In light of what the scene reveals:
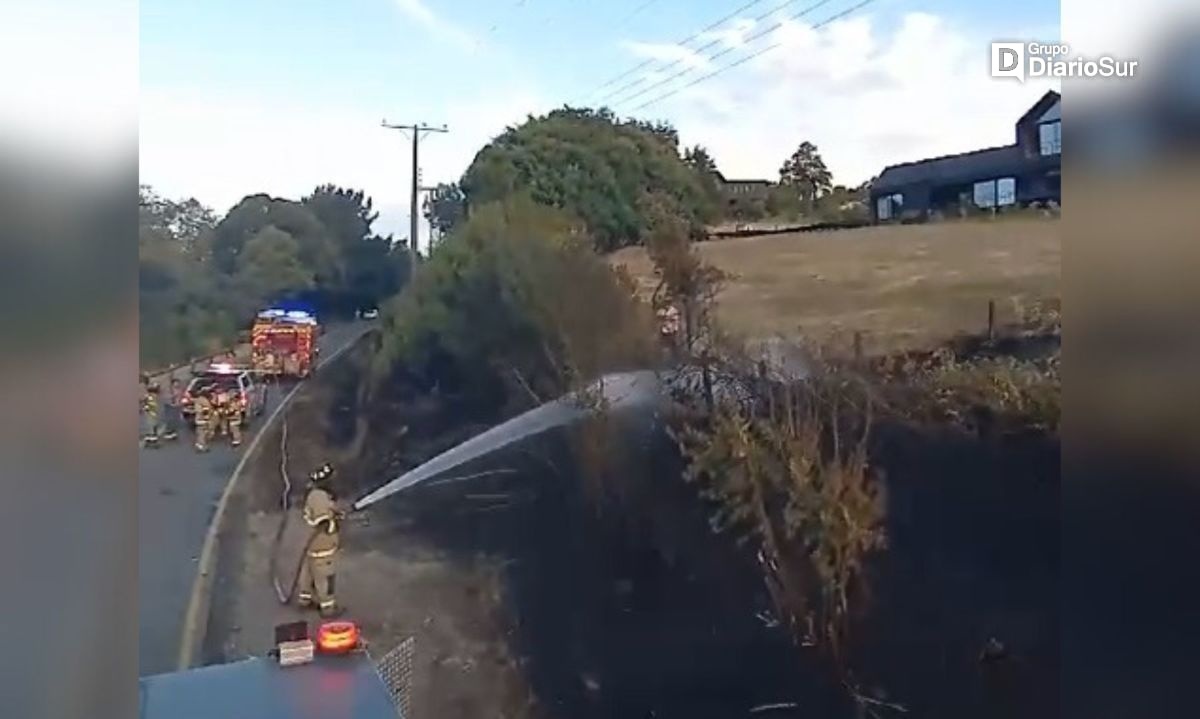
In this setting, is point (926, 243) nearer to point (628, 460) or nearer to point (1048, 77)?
point (1048, 77)

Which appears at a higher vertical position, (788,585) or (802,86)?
(802,86)

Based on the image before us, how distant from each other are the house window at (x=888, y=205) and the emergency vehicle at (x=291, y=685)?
0.99 m

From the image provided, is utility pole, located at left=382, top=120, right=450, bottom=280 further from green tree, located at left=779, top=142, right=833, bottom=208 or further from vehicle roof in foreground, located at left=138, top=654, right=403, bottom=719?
vehicle roof in foreground, located at left=138, top=654, right=403, bottom=719

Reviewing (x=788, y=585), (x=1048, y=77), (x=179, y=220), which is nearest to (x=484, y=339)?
(x=179, y=220)

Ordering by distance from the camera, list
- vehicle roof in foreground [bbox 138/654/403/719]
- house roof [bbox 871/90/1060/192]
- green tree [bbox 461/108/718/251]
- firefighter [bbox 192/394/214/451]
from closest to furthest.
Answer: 1. vehicle roof in foreground [bbox 138/654/403/719]
2. house roof [bbox 871/90/1060/192]
3. firefighter [bbox 192/394/214/451]
4. green tree [bbox 461/108/718/251]

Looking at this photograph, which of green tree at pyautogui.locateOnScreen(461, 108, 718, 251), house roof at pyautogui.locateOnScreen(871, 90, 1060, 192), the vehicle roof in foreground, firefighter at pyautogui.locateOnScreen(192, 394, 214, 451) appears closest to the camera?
the vehicle roof in foreground

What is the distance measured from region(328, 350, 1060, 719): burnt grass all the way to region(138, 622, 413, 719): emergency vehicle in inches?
10.1

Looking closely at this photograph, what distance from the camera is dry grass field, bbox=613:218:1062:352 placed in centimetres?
153

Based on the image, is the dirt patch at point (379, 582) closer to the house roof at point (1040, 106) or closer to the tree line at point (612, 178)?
the tree line at point (612, 178)

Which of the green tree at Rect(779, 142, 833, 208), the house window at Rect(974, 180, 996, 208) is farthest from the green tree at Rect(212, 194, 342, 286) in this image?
the house window at Rect(974, 180, 996, 208)

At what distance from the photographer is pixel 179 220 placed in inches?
60.3

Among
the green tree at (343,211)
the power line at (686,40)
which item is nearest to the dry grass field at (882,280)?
the power line at (686,40)

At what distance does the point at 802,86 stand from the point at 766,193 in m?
0.17

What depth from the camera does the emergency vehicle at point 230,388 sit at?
1.58 metres
